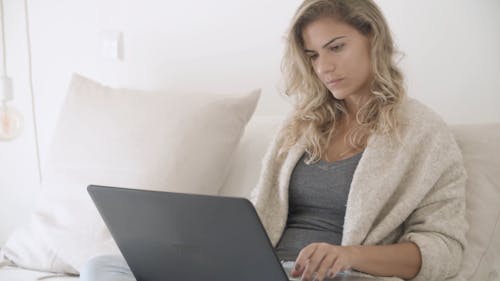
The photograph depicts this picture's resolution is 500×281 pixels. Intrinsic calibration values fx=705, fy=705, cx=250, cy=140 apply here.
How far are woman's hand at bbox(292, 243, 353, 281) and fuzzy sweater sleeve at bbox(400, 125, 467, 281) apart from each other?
0.22 meters

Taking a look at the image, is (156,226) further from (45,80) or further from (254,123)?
(45,80)

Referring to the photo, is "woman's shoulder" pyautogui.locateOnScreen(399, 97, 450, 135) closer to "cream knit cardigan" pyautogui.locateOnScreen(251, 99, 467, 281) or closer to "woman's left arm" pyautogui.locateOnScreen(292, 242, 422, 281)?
"cream knit cardigan" pyautogui.locateOnScreen(251, 99, 467, 281)

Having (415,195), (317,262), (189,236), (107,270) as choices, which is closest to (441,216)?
(415,195)

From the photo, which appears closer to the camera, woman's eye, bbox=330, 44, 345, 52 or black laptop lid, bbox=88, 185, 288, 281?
black laptop lid, bbox=88, 185, 288, 281

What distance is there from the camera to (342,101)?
155 centimetres

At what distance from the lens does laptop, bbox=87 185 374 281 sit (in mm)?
1010

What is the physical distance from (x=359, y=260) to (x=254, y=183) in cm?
54

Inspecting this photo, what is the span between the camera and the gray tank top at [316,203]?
1.38 m

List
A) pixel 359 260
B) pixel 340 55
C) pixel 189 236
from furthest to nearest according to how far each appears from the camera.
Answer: pixel 340 55 → pixel 359 260 → pixel 189 236

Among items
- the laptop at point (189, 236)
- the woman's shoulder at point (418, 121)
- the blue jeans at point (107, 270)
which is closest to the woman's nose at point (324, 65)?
the woman's shoulder at point (418, 121)

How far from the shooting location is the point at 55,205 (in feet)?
5.57

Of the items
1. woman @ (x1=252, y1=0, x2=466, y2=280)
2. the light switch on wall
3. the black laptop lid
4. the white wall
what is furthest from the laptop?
the light switch on wall

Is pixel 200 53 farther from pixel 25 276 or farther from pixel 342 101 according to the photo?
pixel 25 276

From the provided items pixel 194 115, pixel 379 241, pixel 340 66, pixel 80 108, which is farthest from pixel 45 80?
pixel 379 241
